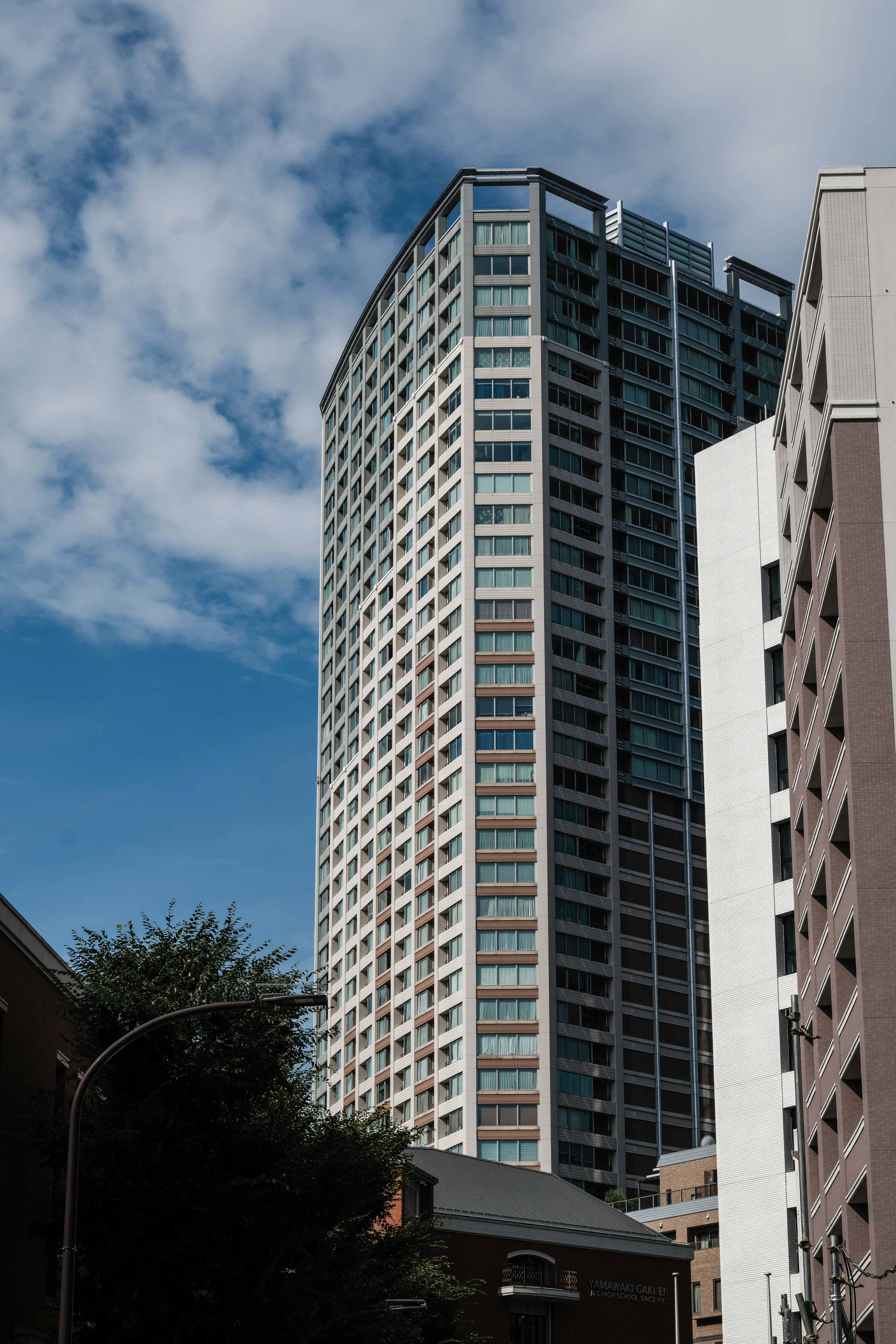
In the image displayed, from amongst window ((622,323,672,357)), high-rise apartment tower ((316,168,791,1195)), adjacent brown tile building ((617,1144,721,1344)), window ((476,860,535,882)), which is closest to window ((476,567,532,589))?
high-rise apartment tower ((316,168,791,1195))

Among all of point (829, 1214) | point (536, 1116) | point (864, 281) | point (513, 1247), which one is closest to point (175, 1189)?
point (829, 1214)

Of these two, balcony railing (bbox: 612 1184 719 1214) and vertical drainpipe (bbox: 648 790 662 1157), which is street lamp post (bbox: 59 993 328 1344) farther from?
vertical drainpipe (bbox: 648 790 662 1157)

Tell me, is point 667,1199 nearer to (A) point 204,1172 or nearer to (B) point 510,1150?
(B) point 510,1150

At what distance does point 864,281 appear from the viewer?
44781 mm

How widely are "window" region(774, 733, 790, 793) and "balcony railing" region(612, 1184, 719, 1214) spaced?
39.6 meters

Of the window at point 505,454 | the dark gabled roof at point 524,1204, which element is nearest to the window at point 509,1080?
the dark gabled roof at point 524,1204

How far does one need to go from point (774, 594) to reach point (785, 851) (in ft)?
34.3

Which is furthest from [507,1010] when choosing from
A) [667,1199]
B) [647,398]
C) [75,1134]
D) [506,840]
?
[75,1134]

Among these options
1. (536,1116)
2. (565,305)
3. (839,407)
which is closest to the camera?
(839,407)

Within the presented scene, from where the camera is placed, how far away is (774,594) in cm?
6450

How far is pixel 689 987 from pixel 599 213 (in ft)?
225

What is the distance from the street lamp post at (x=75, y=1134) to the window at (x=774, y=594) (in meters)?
42.3

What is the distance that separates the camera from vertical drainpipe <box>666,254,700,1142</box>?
127562mm

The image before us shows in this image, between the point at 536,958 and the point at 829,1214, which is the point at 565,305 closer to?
the point at 536,958
